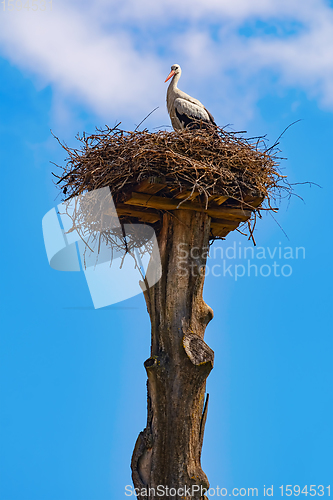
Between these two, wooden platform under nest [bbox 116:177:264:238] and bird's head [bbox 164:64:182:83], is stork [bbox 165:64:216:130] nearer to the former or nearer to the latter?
bird's head [bbox 164:64:182:83]

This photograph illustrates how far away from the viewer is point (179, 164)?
4984 millimetres

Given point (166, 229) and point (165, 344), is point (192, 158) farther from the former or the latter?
point (165, 344)

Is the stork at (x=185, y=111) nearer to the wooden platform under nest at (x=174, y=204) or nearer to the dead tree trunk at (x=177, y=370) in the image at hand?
the wooden platform under nest at (x=174, y=204)

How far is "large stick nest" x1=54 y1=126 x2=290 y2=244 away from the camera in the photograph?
502 centimetres

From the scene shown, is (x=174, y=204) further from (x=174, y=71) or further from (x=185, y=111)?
(x=174, y=71)

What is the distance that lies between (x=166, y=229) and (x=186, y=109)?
170 centimetres

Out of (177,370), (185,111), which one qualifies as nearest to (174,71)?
(185,111)

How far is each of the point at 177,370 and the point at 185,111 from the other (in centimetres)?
319

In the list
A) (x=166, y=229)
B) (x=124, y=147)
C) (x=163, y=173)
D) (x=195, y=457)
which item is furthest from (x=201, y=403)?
(x=124, y=147)

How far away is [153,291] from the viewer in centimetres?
555

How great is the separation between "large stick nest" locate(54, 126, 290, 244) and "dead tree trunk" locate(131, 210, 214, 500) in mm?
576

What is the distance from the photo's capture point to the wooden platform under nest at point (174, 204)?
518 cm

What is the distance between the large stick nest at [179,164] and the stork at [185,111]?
661mm

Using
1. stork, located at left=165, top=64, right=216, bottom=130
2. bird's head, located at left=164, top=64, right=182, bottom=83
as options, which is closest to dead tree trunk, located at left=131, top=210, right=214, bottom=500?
stork, located at left=165, top=64, right=216, bottom=130
